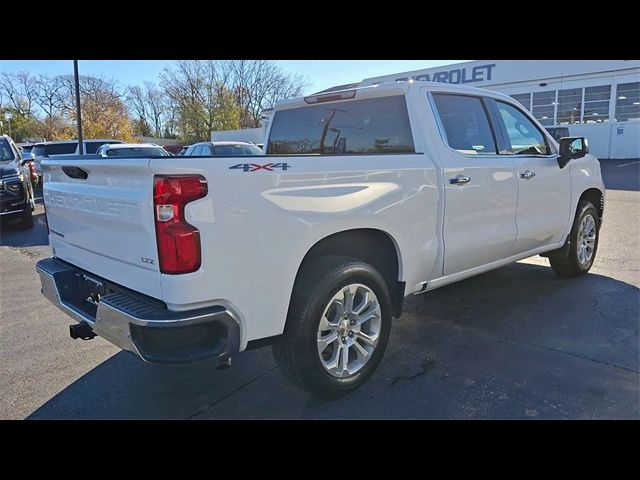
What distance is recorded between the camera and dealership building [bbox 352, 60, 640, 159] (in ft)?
73.4

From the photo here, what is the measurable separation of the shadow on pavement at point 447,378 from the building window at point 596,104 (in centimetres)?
2283

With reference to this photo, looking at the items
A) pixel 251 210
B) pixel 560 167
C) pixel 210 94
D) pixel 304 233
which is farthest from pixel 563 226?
pixel 210 94

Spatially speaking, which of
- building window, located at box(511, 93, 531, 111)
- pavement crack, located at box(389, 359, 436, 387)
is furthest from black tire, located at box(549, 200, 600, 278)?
building window, located at box(511, 93, 531, 111)

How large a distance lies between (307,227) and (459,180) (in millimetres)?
1517

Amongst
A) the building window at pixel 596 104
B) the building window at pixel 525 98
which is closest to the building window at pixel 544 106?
the building window at pixel 525 98

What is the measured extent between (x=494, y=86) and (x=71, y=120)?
38.3 m

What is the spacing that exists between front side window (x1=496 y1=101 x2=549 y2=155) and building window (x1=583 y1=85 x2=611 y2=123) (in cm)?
2232

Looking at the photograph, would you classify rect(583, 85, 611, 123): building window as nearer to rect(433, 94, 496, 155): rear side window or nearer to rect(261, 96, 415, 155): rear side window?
rect(433, 94, 496, 155): rear side window

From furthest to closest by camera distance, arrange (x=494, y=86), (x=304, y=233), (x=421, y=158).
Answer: (x=494, y=86) < (x=421, y=158) < (x=304, y=233)

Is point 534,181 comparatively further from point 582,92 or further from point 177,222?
point 582,92

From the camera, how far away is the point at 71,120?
1751 inches

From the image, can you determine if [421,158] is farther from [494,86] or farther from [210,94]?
[210,94]

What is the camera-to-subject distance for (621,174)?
17.6m

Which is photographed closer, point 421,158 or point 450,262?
point 421,158
